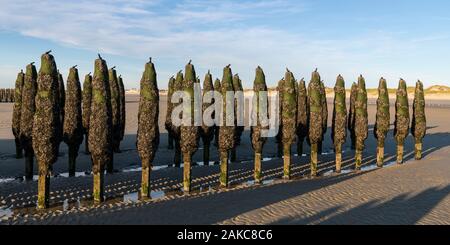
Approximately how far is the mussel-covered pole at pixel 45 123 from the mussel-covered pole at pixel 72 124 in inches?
387

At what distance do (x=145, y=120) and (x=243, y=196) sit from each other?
8.21m

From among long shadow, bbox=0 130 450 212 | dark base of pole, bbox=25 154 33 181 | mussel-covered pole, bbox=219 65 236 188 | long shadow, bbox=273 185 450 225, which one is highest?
mussel-covered pole, bbox=219 65 236 188

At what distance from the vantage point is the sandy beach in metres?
23.3

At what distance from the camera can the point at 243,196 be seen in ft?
92.6

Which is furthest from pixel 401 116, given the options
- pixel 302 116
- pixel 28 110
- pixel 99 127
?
pixel 28 110

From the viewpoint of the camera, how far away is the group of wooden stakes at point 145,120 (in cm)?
2586

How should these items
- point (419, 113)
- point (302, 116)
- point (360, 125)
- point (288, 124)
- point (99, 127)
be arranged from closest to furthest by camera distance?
point (99, 127)
point (288, 124)
point (360, 125)
point (419, 113)
point (302, 116)

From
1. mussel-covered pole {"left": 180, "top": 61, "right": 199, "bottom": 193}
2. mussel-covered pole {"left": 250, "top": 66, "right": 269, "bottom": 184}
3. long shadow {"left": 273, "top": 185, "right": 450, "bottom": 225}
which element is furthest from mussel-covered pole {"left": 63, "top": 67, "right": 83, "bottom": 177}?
long shadow {"left": 273, "top": 185, "right": 450, "bottom": 225}

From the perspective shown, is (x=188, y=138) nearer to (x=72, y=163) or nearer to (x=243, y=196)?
(x=243, y=196)

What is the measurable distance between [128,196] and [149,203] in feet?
9.15

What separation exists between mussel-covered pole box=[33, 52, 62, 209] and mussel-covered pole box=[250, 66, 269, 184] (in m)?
15.0

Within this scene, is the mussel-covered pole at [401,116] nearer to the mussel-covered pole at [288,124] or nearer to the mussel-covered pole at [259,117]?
the mussel-covered pole at [288,124]

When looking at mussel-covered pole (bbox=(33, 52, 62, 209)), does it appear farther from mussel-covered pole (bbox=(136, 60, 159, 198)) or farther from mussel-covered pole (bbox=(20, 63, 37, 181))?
mussel-covered pole (bbox=(20, 63, 37, 181))
